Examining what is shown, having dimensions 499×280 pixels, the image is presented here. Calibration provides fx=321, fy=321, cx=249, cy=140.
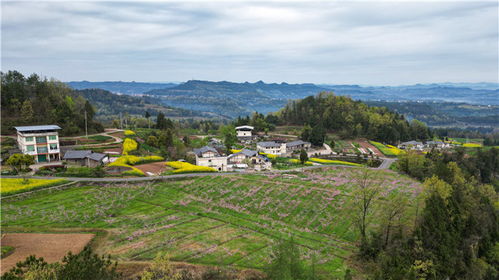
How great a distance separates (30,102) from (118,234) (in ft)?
210

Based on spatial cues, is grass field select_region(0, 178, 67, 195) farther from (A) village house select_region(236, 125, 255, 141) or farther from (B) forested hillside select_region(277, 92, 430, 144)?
(B) forested hillside select_region(277, 92, 430, 144)

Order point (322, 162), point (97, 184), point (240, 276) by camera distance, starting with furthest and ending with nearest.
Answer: point (322, 162), point (97, 184), point (240, 276)

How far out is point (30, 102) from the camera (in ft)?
258

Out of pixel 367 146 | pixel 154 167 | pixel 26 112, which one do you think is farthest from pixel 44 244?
pixel 367 146

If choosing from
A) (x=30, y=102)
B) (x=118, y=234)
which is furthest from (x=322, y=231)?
(x=30, y=102)

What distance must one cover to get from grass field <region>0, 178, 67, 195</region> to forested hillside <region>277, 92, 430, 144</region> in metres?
73.3

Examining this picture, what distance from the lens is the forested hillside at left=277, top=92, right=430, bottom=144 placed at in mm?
115613

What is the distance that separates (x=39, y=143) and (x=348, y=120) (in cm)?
9732

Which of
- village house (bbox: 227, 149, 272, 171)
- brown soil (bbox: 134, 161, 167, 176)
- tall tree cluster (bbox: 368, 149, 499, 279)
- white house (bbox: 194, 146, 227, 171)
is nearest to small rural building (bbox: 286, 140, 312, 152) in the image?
village house (bbox: 227, 149, 272, 171)

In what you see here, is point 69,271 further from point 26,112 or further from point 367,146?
point 367,146

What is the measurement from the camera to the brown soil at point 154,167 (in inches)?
2211

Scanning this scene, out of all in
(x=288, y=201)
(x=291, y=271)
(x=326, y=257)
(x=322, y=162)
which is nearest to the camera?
(x=291, y=271)

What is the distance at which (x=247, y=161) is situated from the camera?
71.2m

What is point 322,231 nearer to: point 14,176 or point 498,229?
point 498,229
